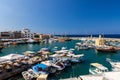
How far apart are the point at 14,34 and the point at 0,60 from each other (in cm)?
9429

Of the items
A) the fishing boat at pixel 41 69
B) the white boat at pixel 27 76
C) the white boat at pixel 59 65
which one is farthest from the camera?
the white boat at pixel 59 65

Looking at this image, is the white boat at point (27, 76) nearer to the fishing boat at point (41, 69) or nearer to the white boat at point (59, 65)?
the fishing boat at point (41, 69)

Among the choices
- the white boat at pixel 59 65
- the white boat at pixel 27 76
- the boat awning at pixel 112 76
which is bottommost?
the white boat at pixel 27 76

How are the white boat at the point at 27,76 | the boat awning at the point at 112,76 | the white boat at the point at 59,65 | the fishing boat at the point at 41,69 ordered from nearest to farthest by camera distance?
the boat awning at the point at 112,76 → the white boat at the point at 27,76 → the fishing boat at the point at 41,69 → the white boat at the point at 59,65

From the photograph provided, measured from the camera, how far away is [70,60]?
1331 inches

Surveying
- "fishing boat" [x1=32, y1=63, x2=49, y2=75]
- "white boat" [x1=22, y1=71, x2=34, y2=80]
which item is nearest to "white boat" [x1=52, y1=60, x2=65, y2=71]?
"fishing boat" [x1=32, y1=63, x2=49, y2=75]

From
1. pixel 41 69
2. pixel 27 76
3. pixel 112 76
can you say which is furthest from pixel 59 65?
pixel 112 76

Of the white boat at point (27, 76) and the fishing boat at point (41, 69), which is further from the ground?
the fishing boat at point (41, 69)

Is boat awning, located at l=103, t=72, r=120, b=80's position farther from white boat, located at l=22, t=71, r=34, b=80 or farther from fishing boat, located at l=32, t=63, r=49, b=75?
fishing boat, located at l=32, t=63, r=49, b=75

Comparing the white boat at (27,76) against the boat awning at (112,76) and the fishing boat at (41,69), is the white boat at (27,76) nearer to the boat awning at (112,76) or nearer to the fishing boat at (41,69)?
the fishing boat at (41,69)

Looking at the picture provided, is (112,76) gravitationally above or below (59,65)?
above

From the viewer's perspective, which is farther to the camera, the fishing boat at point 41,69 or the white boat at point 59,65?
the white boat at point 59,65

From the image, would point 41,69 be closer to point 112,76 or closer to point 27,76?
point 27,76

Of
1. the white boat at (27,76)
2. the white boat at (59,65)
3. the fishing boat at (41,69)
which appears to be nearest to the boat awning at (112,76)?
the white boat at (27,76)
